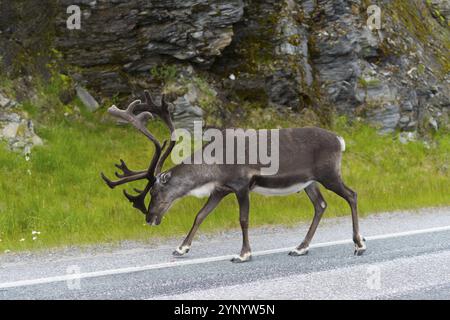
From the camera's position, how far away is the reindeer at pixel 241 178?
694 cm

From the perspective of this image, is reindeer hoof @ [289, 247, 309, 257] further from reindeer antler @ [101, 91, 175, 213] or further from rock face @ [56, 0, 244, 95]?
rock face @ [56, 0, 244, 95]

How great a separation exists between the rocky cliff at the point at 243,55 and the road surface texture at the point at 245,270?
20.4ft

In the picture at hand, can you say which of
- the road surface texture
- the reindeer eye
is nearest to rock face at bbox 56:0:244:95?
the road surface texture

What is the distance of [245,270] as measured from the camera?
20.0 ft

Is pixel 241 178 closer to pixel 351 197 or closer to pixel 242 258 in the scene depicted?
pixel 242 258

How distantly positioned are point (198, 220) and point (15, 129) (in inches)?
225

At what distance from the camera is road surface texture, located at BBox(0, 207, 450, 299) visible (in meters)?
5.17

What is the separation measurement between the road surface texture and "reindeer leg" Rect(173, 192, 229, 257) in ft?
0.41

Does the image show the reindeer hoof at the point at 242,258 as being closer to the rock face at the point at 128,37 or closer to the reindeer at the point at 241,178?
the reindeer at the point at 241,178

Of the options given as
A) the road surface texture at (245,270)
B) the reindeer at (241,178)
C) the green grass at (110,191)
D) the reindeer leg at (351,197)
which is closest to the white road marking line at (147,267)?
the road surface texture at (245,270)

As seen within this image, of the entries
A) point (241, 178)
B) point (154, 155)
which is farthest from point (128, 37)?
point (241, 178)

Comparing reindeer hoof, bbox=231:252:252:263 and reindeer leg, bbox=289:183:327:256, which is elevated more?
reindeer hoof, bbox=231:252:252:263

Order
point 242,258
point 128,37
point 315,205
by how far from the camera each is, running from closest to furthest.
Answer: point 242,258 → point 315,205 → point 128,37
